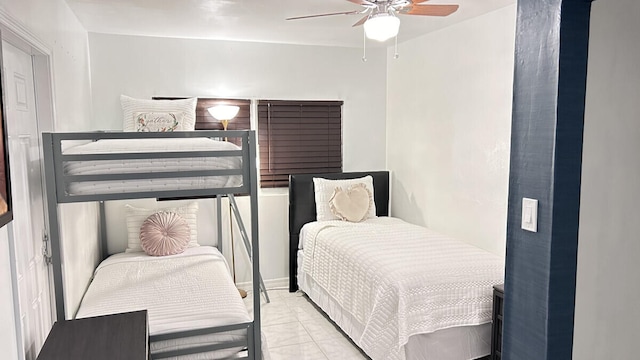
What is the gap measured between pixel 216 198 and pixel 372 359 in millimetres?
2079

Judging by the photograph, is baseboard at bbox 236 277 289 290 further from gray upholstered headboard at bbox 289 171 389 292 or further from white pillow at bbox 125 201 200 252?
white pillow at bbox 125 201 200 252

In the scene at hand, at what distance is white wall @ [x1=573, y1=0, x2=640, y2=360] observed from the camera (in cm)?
177

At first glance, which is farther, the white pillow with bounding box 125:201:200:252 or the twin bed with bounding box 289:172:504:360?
the white pillow with bounding box 125:201:200:252

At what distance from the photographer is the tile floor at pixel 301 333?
317 cm

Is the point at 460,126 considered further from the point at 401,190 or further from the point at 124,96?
the point at 124,96

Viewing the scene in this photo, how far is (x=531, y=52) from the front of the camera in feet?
5.29

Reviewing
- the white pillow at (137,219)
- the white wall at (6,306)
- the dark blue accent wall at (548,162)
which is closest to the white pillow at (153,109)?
the white pillow at (137,219)

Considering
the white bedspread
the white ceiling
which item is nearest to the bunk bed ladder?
the white bedspread

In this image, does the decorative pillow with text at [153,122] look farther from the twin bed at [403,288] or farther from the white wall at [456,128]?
the white wall at [456,128]

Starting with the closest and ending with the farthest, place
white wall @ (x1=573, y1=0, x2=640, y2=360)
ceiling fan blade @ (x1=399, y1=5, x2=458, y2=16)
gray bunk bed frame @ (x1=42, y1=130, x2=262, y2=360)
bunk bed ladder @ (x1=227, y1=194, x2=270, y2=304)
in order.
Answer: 1. white wall @ (x1=573, y1=0, x2=640, y2=360)
2. gray bunk bed frame @ (x1=42, y1=130, x2=262, y2=360)
3. ceiling fan blade @ (x1=399, y1=5, x2=458, y2=16)
4. bunk bed ladder @ (x1=227, y1=194, x2=270, y2=304)

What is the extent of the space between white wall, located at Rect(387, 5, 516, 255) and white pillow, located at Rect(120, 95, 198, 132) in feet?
6.77

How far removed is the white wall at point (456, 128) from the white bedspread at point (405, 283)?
0.38m

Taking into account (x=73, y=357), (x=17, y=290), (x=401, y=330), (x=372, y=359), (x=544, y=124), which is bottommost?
(x=372, y=359)

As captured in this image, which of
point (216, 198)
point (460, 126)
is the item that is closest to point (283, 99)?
point (216, 198)
